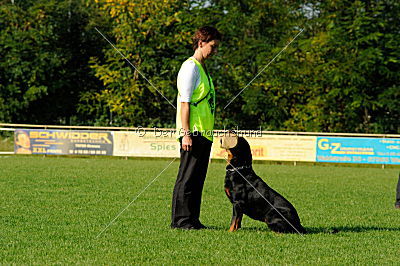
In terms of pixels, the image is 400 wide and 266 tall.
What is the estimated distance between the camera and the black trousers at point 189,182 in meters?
6.93

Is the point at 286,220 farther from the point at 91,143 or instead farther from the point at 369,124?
the point at 369,124

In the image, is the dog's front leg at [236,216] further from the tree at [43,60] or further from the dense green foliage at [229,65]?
the tree at [43,60]

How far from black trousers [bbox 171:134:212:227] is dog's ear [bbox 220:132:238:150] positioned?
0.41 metres

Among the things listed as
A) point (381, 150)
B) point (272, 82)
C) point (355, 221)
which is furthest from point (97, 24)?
point (355, 221)

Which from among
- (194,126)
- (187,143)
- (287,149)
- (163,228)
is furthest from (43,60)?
(187,143)

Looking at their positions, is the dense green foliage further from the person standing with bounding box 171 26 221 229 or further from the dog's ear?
the dog's ear

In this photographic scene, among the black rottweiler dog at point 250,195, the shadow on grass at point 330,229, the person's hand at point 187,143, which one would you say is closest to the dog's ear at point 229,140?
the black rottweiler dog at point 250,195

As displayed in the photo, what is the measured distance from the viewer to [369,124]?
1086 inches

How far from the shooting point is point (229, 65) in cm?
2983

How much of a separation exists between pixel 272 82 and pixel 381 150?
809 centimetres

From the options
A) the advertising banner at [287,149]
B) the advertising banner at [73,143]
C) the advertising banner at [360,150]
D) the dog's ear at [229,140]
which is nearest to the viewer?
the dog's ear at [229,140]

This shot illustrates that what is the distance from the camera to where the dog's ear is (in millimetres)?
6545

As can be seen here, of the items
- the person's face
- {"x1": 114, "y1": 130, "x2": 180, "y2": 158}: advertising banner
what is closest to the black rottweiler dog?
the person's face

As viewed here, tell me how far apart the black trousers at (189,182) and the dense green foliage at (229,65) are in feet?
67.0
